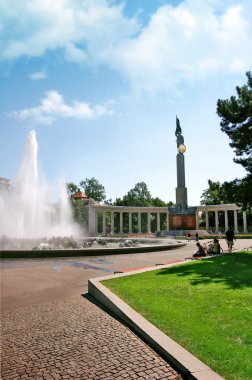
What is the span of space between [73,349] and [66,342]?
0.48 metres

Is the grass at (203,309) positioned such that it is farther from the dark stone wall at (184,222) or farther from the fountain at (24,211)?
the dark stone wall at (184,222)

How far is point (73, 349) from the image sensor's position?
6535 mm

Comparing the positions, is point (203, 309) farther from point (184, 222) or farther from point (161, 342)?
point (184, 222)

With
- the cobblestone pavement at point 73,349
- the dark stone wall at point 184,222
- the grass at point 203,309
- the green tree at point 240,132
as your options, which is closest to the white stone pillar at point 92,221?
the dark stone wall at point 184,222

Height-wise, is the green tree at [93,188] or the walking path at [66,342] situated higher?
the green tree at [93,188]

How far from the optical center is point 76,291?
1244cm

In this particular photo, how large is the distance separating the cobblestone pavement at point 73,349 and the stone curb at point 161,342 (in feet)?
0.53

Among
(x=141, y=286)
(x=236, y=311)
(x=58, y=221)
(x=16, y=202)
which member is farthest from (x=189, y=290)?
(x=58, y=221)

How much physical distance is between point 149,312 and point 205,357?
2923mm

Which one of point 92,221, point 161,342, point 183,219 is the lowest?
point 161,342

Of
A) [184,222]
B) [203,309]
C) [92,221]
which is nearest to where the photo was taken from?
[203,309]

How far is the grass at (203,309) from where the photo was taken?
5680 mm

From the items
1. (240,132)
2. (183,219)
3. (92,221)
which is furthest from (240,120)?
(92,221)

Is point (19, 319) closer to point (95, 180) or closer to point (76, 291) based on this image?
point (76, 291)
